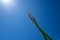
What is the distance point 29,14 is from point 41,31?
274 centimetres

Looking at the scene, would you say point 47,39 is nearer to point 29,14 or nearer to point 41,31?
point 41,31

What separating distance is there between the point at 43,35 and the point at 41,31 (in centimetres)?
60

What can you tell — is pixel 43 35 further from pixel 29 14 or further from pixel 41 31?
pixel 29 14

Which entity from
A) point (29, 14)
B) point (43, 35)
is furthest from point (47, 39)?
point (29, 14)

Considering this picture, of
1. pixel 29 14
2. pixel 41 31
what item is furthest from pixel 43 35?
pixel 29 14

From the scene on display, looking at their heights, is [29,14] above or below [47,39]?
above

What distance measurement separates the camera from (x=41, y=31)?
3038 centimetres

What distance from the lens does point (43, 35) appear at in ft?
99.1

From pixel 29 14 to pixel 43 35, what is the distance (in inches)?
130

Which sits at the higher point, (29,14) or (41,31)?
(29,14)

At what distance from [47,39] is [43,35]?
74cm

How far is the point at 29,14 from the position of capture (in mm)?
30203

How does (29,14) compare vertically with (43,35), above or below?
above
